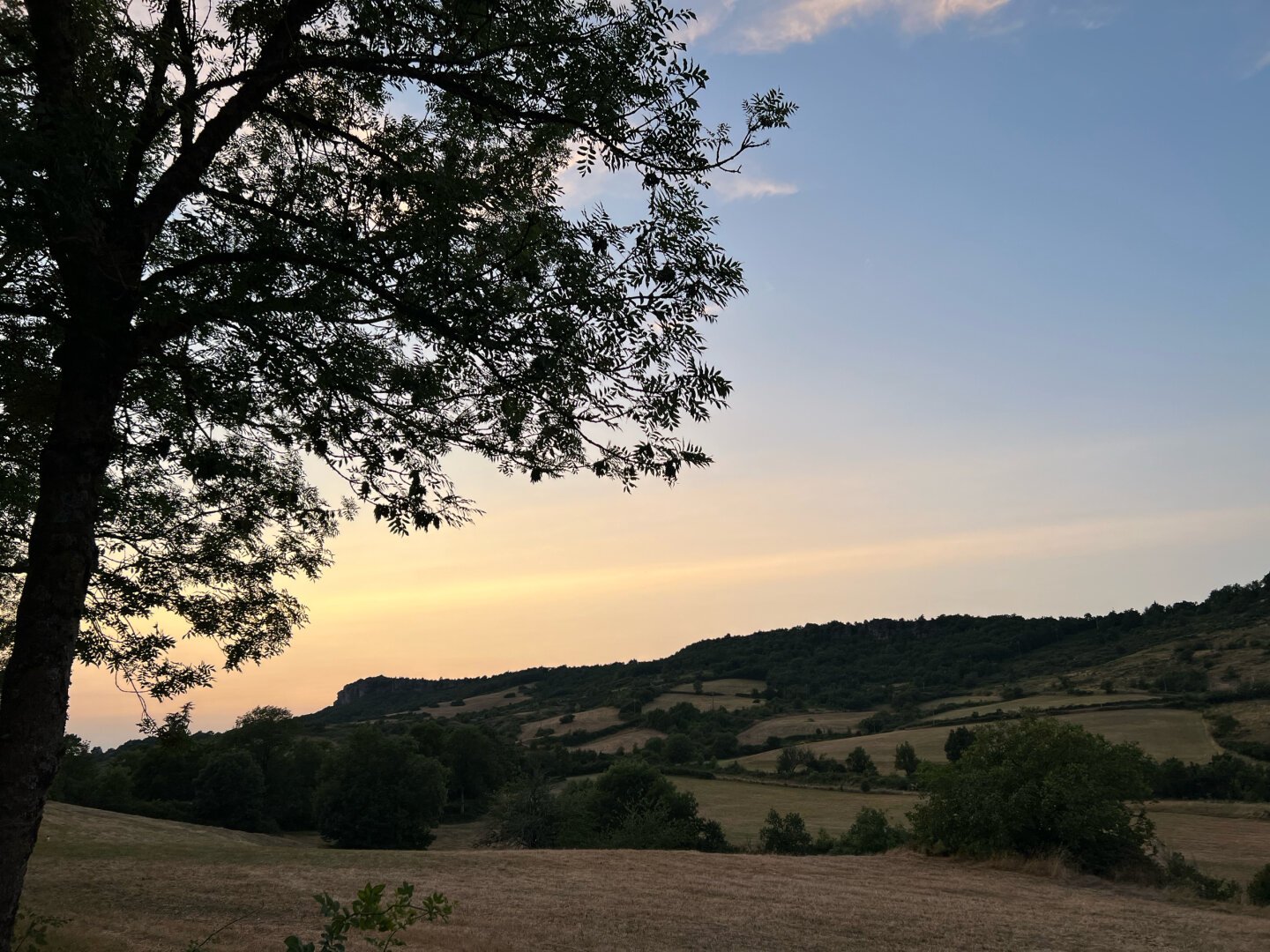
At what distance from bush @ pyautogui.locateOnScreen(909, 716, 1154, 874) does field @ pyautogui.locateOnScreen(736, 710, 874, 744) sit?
3064 inches

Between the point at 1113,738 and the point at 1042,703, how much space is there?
25.9m

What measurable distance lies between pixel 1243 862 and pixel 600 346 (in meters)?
41.8

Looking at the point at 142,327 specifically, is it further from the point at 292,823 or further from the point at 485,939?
the point at 292,823

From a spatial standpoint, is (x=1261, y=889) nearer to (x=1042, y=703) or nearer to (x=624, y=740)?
(x=1042, y=703)

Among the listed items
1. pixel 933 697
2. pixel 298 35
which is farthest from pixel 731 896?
pixel 933 697

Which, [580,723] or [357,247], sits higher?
[357,247]

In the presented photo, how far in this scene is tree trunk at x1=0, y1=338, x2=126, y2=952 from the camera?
6.49 metres

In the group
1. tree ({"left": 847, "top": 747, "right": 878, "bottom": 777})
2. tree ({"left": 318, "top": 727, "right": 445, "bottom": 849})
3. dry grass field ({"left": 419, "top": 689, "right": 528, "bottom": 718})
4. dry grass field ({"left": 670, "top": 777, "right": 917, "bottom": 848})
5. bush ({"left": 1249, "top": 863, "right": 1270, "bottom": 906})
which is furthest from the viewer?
dry grass field ({"left": 419, "top": 689, "right": 528, "bottom": 718})

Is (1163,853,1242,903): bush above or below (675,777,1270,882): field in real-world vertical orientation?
above

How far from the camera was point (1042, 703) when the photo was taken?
10094 cm

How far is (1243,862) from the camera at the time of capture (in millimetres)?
35531

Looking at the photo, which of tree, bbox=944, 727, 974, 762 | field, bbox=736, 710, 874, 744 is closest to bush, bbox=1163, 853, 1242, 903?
tree, bbox=944, 727, 974, 762

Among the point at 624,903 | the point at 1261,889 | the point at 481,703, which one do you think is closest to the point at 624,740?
the point at 481,703

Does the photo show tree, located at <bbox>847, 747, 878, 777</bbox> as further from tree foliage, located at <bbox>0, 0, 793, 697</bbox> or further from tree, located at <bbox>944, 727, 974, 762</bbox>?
tree foliage, located at <bbox>0, 0, 793, 697</bbox>
